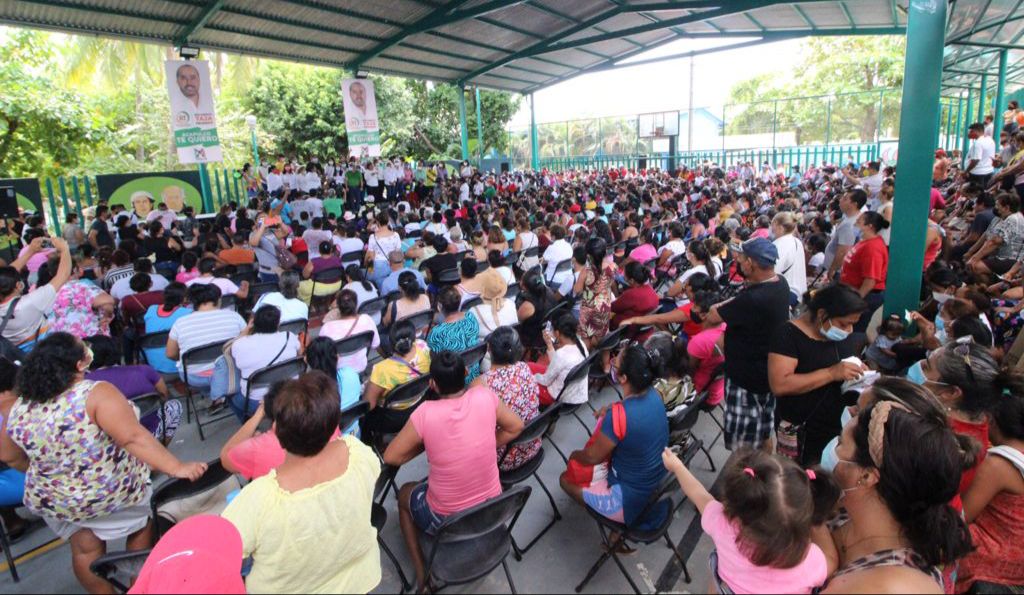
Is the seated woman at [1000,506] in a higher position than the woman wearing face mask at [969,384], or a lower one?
lower

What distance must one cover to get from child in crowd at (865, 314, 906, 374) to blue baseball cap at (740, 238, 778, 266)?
5.62ft

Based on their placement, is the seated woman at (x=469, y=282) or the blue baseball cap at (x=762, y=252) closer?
the blue baseball cap at (x=762, y=252)

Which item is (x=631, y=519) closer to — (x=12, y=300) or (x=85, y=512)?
(x=85, y=512)

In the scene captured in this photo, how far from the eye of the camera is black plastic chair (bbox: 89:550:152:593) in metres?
1.81

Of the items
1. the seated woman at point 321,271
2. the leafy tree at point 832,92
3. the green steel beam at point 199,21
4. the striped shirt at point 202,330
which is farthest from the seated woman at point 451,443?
the leafy tree at point 832,92

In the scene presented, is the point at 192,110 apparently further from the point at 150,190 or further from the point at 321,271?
the point at 321,271

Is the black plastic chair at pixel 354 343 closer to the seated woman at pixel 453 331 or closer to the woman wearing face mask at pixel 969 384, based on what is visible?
the seated woman at pixel 453 331

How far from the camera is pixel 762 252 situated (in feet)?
9.40

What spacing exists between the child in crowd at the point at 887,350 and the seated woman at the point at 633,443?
90.7 inches

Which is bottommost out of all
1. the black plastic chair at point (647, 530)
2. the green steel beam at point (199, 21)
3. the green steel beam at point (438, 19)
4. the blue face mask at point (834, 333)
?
the black plastic chair at point (647, 530)

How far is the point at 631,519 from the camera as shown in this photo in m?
2.47

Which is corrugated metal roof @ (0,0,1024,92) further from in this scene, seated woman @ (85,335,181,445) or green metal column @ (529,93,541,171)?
seated woman @ (85,335,181,445)

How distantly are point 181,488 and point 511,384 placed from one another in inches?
60.7

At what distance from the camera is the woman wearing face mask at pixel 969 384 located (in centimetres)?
209
